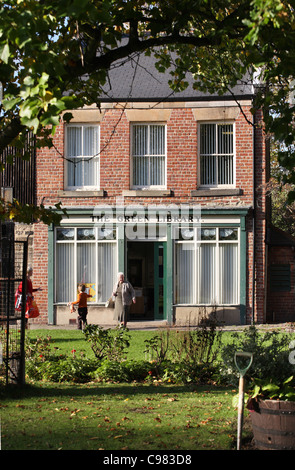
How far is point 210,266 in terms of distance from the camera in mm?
21141

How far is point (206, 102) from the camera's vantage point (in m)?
21.0

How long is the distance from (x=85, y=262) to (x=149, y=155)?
3.85 meters

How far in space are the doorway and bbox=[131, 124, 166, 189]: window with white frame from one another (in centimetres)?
199

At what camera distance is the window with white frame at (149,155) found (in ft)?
70.0

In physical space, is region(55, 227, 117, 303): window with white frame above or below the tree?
below

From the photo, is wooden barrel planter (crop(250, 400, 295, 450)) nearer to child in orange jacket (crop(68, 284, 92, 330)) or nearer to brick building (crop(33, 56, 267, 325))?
child in orange jacket (crop(68, 284, 92, 330))

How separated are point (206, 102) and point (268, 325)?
22.7 ft

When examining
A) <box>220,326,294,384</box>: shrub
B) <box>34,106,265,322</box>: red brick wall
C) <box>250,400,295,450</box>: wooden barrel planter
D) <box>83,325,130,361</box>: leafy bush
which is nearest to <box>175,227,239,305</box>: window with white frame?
<box>34,106,265,322</box>: red brick wall

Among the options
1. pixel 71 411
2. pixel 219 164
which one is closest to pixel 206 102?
pixel 219 164

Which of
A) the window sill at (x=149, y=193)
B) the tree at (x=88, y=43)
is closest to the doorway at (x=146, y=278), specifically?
the window sill at (x=149, y=193)

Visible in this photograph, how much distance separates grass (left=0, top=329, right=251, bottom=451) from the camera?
680 cm

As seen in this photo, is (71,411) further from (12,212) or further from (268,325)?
(268,325)

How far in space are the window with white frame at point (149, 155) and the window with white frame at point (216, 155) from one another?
1.20 meters

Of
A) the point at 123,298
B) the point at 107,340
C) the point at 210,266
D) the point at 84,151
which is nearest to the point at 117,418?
the point at 107,340
